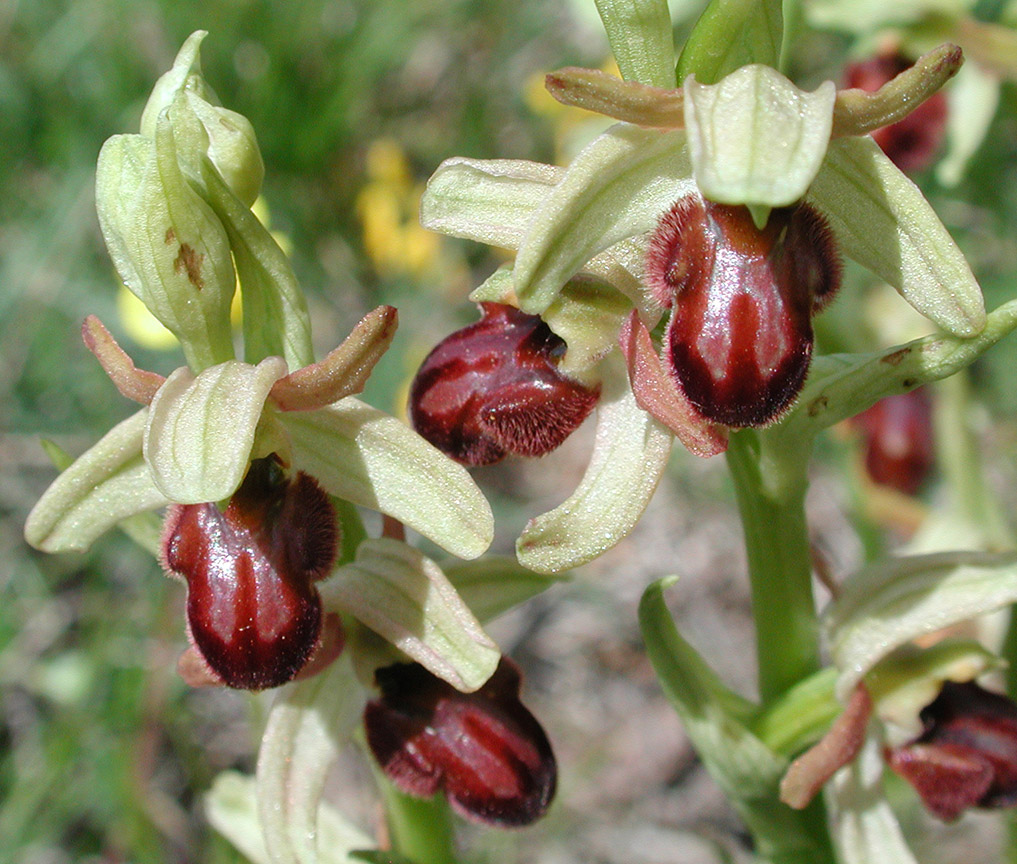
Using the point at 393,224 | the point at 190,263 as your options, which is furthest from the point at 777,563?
the point at 393,224

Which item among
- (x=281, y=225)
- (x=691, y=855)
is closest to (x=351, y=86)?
(x=281, y=225)

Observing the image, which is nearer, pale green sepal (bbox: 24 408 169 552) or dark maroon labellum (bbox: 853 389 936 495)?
pale green sepal (bbox: 24 408 169 552)

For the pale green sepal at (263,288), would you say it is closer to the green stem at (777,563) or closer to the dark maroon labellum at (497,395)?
the dark maroon labellum at (497,395)

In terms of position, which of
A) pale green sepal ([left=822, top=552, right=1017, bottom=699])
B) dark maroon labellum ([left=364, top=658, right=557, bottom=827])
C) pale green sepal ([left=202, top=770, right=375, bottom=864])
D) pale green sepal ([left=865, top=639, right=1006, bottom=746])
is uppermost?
pale green sepal ([left=822, top=552, right=1017, bottom=699])

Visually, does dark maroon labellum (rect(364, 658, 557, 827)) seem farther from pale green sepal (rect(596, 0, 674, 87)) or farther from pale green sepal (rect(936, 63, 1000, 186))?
pale green sepal (rect(936, 63, 1000, 186))

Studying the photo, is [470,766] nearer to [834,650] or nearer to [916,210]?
[834,650]

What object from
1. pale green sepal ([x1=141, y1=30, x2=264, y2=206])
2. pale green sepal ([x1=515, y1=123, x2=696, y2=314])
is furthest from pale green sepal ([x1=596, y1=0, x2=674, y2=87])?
pale green sepal ([x1=141, y1=30, x2=264, y2=206])

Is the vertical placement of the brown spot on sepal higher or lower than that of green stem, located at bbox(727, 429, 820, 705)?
higher
